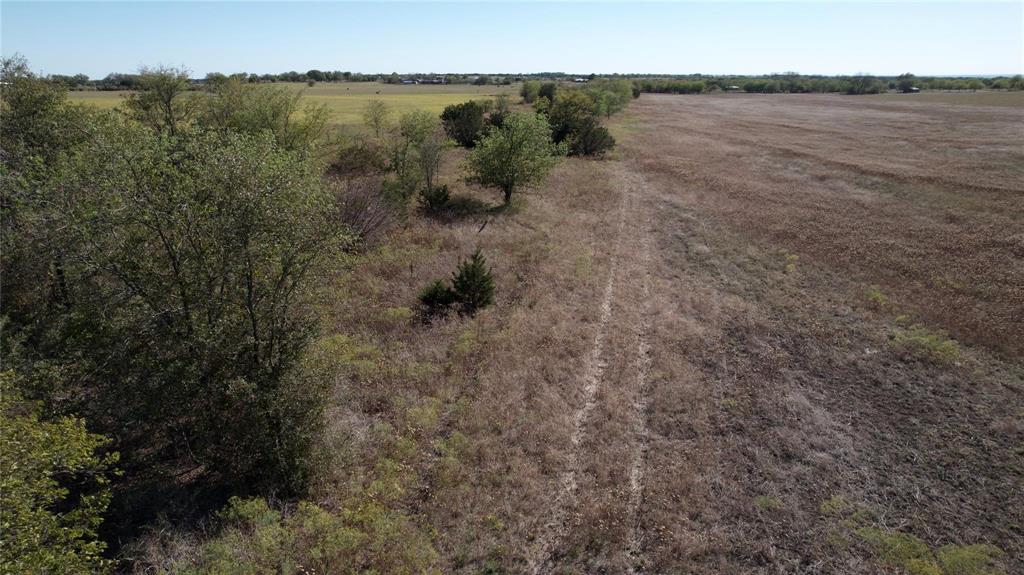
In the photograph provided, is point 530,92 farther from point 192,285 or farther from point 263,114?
point 192,285

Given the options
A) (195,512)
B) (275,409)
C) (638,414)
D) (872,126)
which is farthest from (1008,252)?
(872,126)

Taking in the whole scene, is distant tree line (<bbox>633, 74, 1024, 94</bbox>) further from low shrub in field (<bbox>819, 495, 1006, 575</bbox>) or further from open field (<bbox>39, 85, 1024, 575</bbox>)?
low shrub in field (<bbox>819, 495, 1006, 575</bbox>)

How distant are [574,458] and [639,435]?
209 cm

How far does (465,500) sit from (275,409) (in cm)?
451

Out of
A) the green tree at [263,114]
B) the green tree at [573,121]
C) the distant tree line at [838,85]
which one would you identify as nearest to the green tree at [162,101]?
the green tree at [263,114]

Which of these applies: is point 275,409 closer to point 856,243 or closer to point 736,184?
point 856,243

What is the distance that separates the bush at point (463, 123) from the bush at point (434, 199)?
1939 cm

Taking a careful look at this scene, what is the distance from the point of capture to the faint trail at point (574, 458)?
9.76 meters

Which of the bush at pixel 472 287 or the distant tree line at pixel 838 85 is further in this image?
the distant tree line at pixel 838 85

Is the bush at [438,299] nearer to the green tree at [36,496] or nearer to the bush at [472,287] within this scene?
the bush at [472,287]

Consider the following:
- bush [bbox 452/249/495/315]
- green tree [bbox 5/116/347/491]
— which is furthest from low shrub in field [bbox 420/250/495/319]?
green tree [bbox 5/116/347/491]

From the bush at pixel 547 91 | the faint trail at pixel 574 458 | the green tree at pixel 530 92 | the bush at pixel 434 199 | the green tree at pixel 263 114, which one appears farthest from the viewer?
the green tree at pixel 530 92

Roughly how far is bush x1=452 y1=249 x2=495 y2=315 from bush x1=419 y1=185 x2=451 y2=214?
1387 centimetres

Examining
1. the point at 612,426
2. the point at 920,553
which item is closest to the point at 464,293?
the point at 612,426
